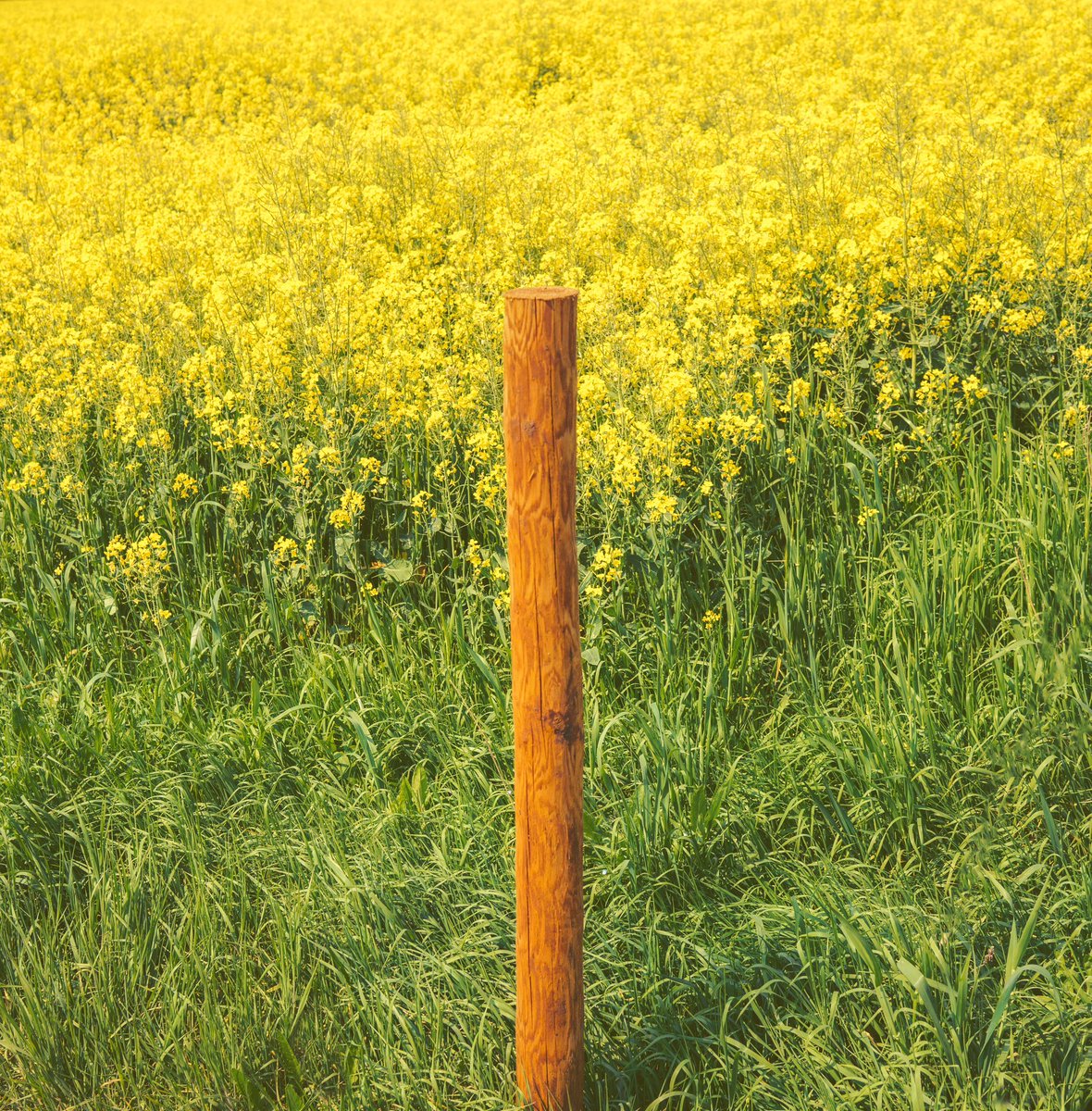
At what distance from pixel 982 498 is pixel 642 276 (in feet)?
6.08

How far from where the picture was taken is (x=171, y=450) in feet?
14.9

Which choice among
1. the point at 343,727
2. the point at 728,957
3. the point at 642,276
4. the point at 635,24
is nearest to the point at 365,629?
the point at 343,727

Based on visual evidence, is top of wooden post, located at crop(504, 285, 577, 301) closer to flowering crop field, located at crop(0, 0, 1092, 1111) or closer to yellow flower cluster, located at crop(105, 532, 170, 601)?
flowering crop field, located at crop(0, 0, 1092, 1111)

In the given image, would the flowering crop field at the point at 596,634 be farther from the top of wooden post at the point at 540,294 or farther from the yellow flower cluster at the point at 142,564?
the top of wooden post at the point at 540,294

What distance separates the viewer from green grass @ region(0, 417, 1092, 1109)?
2447mm

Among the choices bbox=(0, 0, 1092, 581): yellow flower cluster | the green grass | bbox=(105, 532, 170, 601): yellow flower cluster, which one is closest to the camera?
the green grass

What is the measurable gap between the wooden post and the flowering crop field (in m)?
0.28

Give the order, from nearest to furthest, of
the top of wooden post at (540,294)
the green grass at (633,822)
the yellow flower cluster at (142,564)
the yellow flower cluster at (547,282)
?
the top of wooden post at (540,294), the green grass at (633,822), the yellow flower cluster at (142,564), the yellow flower cluster at (547,282)

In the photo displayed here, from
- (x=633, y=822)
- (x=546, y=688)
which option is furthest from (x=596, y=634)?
(x=546, y=688)

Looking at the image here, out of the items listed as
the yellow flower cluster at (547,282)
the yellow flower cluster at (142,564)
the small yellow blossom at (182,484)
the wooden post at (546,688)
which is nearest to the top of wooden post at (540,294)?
the wooden post at (546,688)

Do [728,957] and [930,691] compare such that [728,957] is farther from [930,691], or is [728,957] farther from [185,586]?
[185,586]

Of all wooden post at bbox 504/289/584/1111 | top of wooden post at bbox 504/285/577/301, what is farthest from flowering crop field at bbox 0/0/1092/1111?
top of wooden post at bbox 504/285/577/301

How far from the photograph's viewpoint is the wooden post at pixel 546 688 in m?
2.00

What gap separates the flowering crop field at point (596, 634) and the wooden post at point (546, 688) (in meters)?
0.28
